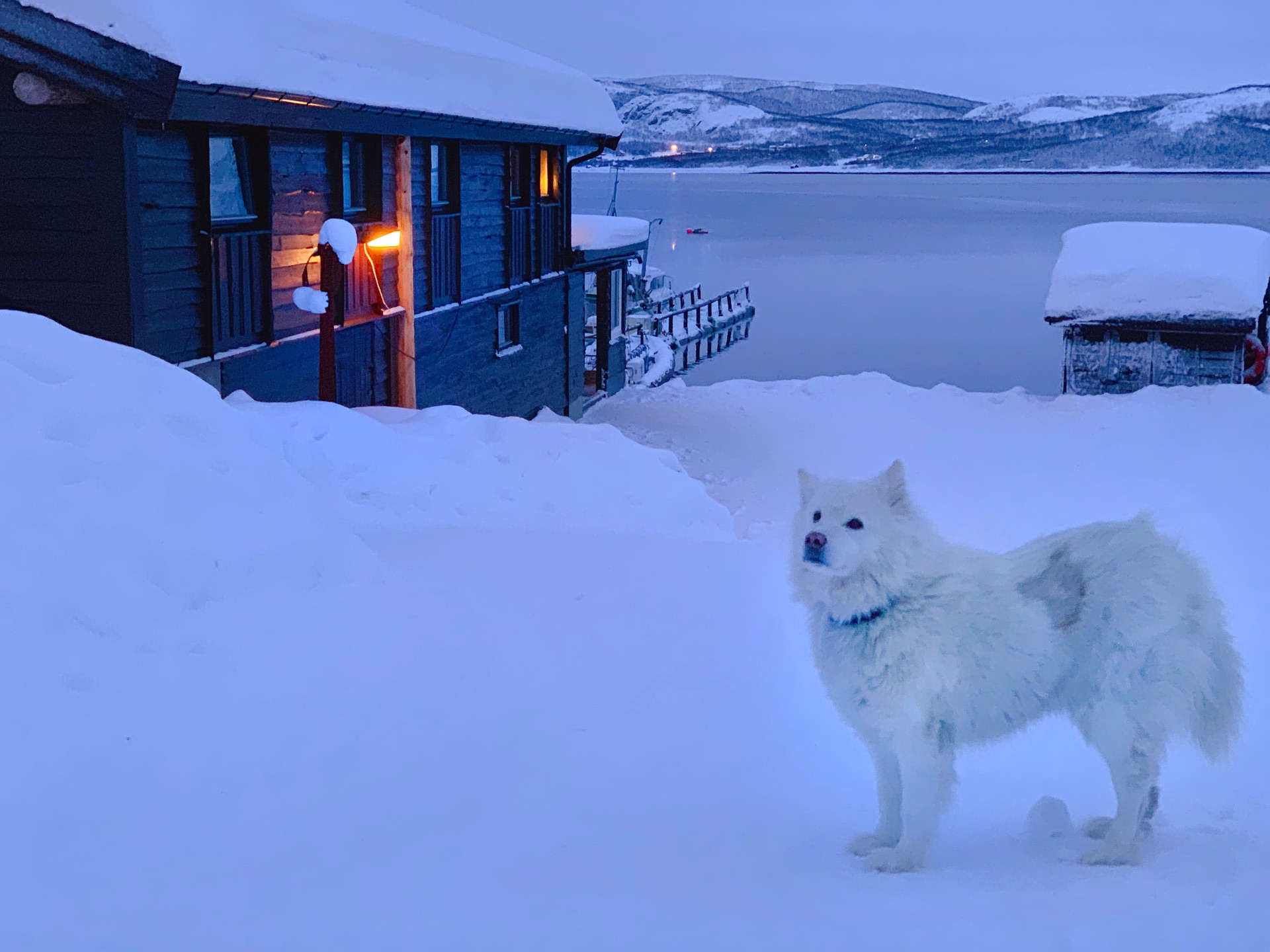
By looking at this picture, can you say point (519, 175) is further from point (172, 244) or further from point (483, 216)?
point (172, 244)

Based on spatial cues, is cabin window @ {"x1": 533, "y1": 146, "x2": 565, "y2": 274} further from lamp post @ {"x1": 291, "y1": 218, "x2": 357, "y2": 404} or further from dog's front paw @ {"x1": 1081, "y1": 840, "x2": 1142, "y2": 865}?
dog's front paw @ {"x1": 1081, "y1": 840, "x2": 1142, "y2": 865}

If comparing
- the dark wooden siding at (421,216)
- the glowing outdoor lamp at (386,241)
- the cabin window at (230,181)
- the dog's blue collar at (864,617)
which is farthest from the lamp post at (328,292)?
the dog's blue collar at (864,617)

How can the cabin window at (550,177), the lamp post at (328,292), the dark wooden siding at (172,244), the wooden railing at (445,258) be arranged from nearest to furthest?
the dark wooden siding at (172,244), the lamp post at (328,292), the wooden railing at (445,258), the cabin window at (550,177)

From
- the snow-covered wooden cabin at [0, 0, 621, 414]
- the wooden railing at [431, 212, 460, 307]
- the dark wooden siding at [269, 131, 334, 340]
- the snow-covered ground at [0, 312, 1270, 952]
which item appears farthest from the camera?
the wooden railing at [431, 212, 460, 307]

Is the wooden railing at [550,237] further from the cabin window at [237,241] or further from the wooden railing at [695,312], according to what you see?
the wooden railing at [695,312]

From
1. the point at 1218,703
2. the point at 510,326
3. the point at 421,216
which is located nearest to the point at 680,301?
the point at 510,326

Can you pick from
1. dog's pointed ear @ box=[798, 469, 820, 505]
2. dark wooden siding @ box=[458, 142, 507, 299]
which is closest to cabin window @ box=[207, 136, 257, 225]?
dark wooden siding @ box=[458, 142, 507, 299]

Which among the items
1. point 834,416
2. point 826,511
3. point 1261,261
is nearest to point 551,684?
point 826,511

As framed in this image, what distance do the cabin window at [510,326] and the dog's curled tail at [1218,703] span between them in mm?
17336

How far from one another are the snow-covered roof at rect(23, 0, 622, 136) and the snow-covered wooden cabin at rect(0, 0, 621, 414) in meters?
0.03

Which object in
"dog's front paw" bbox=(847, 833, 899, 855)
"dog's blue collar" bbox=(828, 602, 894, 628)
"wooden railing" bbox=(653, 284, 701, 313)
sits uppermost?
"dog's blue collar" bbox=(828, 602, 894, 628)

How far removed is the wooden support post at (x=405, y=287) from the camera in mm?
16078

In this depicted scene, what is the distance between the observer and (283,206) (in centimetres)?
1323

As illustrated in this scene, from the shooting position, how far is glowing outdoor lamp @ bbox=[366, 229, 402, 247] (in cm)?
1492
